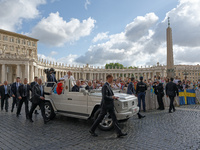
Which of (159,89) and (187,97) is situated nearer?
(159,89)

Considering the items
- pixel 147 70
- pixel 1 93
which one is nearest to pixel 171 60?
pixel 1 93

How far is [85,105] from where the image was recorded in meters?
7.30

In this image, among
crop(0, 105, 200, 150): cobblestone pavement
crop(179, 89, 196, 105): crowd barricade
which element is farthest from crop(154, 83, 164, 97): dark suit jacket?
crop(0, 105, 200, 150): cobblestone pavement

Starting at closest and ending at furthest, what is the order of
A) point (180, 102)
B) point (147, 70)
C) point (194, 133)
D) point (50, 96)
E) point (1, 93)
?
point (194, 133) < point (50, 96) < point (1, 93) < point (180, 102) < point (147, 70)

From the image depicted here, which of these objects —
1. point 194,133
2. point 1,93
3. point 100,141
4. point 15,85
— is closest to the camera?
point 100,141

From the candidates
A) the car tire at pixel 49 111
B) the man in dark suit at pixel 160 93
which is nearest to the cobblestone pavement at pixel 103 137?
the car tire at pixel 49 111

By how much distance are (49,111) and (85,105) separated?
2.91 m

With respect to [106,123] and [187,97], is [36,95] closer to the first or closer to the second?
[106,123]

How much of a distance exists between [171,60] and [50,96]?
805 inches

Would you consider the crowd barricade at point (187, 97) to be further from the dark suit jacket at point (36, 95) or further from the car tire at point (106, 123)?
the dark suit jacket at point (36, 95)

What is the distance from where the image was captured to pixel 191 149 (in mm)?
4824

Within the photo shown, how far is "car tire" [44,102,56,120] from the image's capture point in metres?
8.73

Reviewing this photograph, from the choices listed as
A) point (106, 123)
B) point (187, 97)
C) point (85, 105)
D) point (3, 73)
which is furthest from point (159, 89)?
point (3, 73)

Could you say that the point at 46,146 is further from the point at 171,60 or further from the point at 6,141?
the point at 171,60
